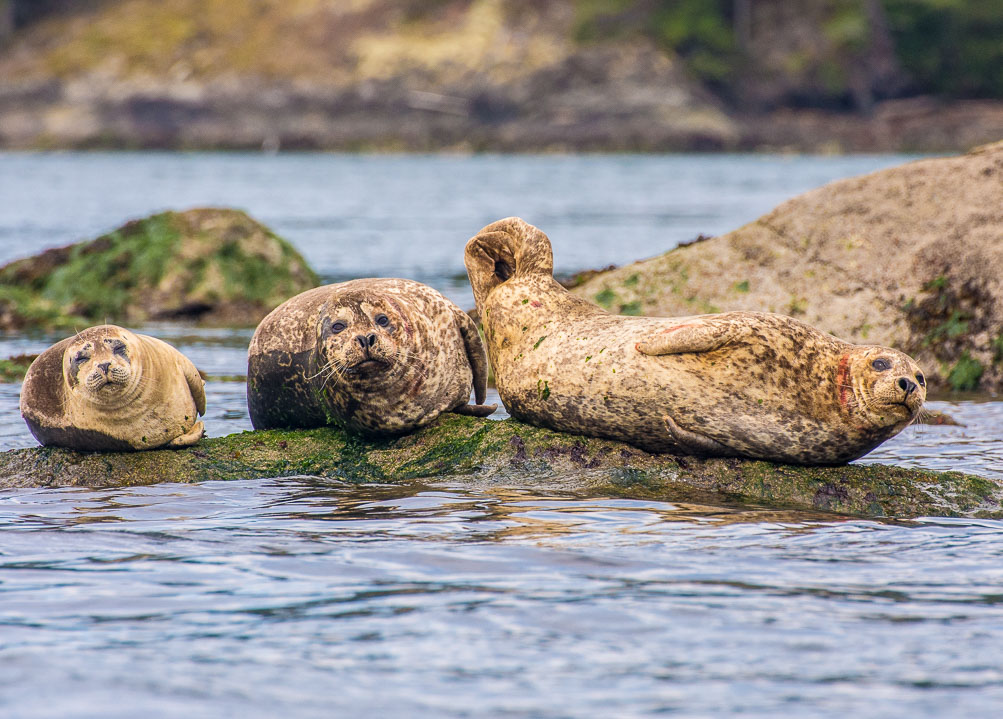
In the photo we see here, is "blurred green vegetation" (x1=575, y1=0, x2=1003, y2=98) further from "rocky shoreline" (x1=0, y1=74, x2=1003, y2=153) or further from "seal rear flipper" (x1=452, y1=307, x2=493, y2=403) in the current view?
"seal rear flipper" (x1=452, y1=307, x2=493, y2=403)

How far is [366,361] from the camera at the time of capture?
7297 mm

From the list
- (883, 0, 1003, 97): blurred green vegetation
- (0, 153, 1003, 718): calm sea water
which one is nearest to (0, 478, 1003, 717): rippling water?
(0, 153, 1003, 718): calm sea water

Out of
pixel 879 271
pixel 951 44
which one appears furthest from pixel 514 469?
pixel 951 44

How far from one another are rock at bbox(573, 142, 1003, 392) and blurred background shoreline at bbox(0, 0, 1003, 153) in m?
69.0

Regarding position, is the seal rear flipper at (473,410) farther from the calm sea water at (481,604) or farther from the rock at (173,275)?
the rock at (173,275)

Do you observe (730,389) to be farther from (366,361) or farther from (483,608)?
(483,608)

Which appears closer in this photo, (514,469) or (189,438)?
(514,469)

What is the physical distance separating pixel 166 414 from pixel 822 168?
60476 mm

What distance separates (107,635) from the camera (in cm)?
501

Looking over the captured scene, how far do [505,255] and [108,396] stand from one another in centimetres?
250

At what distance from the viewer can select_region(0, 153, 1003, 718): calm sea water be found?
4.44m

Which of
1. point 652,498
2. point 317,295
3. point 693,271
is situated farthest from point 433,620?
point 693,271

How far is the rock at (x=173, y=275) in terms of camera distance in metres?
15.8

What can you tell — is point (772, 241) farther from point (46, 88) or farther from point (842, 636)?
point (46, 88)
